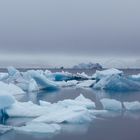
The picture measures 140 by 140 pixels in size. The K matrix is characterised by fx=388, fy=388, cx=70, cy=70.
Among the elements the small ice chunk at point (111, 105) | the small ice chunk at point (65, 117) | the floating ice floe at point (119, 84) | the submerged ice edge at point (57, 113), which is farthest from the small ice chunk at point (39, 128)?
the floating ice floe at point (119, 84)

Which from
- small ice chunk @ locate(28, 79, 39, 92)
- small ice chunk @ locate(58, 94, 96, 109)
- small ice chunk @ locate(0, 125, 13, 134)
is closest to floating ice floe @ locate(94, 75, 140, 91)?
small ice chunk @ locate(28, 79, 39, 92)

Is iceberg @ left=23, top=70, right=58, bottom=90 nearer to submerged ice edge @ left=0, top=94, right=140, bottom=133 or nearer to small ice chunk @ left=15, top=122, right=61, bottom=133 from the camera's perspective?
submerged ice edge @ left=0, top=94, right=140, bottom=133

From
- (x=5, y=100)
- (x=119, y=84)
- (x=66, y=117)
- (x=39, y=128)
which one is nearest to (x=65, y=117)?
(x=66, y=117)

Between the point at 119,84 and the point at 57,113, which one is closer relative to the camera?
the point at 57,113

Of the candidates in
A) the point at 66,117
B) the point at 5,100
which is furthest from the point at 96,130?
the point at 5,100

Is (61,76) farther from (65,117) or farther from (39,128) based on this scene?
(39,128)

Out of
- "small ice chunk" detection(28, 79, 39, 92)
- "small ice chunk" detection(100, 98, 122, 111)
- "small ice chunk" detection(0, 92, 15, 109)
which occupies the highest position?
"small ice chunk" detection(0, 92, 15, 109)

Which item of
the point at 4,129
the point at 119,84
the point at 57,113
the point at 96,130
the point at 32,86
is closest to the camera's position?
the point at 4,129

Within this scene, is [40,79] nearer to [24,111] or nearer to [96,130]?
[24,111]

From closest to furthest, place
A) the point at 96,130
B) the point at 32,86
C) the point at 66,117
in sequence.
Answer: the point at 96,130 → the point at 66,117 → the point at 32,86

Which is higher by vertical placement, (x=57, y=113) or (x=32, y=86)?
(x=57, y=113)

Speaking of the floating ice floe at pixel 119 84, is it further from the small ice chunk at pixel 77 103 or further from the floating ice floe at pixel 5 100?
the floating ice floe at pixel 5 100

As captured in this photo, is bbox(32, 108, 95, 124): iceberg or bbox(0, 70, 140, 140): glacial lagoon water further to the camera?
bbox(32, 108, 95, 124): iceberg

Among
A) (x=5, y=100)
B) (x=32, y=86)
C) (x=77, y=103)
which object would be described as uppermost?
(x=5, y=100)
